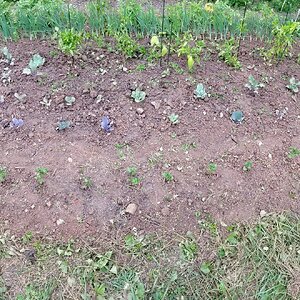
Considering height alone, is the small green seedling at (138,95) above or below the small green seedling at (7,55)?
below

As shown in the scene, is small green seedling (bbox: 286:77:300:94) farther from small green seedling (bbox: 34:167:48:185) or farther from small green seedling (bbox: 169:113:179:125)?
small green seedling (bbox: 34:167:48:185)

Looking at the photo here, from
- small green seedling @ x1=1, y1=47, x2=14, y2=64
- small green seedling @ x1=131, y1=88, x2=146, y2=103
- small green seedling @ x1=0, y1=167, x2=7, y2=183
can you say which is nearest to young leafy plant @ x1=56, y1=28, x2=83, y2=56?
small green seedling @ x1=1, y1=47, x2=14, y2=64

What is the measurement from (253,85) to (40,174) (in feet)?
5.42

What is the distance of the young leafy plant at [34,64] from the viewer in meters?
3.26

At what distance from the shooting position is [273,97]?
3287 millimetres

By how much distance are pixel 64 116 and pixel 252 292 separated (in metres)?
1.68

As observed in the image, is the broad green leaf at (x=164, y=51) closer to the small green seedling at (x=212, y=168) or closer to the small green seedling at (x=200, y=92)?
the small green seedling at (x=200, y=92)

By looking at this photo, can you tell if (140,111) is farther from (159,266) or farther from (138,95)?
(159,266)

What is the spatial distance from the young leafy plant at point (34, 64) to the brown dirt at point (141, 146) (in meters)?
0.05

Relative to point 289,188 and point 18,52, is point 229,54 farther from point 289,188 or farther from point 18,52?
point 18,52

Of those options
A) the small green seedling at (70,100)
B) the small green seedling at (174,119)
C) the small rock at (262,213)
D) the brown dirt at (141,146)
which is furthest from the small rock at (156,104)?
the small rock at (262,213)

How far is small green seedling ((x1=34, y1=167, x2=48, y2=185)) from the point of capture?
2.73m

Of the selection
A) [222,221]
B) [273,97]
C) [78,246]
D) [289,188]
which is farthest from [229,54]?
[78,246]

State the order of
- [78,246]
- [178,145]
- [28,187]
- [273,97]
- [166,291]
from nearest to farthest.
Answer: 1. [166,291]
2. [78,246]
3. [28,187]
4. [178,145]
5. [273,97]
